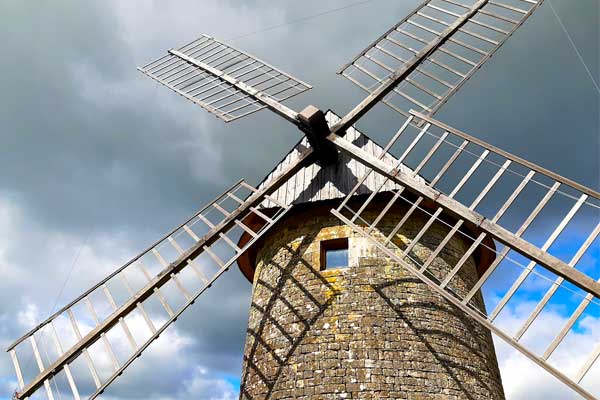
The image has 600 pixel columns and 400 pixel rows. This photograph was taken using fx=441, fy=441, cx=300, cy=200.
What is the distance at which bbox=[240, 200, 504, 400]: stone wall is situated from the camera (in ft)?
19.7

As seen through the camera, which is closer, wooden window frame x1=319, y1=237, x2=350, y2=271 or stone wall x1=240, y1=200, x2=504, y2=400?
stone wall x1=240, y1=200, x2=504, y2=400

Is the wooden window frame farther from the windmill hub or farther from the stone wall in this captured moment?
the windmill hub

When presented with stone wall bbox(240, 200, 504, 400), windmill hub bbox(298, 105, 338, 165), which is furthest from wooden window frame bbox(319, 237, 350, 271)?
windmill hub bbox(298, 105, 338, 165)

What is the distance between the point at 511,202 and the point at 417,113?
1981 mm

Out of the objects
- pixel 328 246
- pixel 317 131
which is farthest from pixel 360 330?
pixel 317 131

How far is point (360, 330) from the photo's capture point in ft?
20.7

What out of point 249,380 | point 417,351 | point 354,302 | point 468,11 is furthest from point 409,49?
point 249,380

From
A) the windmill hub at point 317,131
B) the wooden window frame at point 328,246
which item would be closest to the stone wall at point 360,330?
the wooden window frame at point 328,246

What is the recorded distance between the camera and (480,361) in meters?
6.52

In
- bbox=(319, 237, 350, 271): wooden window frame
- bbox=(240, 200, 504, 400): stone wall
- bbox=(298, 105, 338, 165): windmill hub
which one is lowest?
bbox=(240, 200, 504, 400): stone wall

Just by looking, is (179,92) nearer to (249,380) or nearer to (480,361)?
(249,380)

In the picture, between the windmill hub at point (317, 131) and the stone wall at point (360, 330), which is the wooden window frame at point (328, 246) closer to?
the stone wall at point (360, 330)

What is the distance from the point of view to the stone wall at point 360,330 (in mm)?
6008

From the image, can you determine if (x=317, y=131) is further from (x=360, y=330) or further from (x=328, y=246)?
(x=360, y=330)
